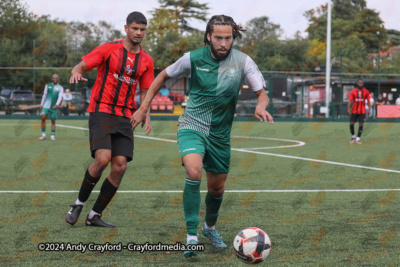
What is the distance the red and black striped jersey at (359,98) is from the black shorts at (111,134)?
47.4ft

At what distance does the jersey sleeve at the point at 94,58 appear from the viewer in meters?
5.69

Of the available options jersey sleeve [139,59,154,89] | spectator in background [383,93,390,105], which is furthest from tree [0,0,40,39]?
jersey sleeve [139,59,154,89]

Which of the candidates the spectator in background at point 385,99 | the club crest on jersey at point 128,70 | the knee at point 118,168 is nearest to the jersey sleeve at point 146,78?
the club crest on jersey at point 128,70

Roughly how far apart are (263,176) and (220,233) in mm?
4550

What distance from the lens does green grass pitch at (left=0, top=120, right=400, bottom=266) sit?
4578mm

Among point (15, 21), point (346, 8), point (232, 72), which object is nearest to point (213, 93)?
point (232, 72)

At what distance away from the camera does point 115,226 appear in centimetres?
568

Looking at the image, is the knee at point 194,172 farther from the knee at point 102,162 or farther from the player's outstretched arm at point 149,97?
the knee at point 102,162

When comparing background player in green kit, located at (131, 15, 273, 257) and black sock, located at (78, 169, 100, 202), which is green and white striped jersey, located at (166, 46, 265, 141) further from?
black sock, located at (78, 169, 100, 202)

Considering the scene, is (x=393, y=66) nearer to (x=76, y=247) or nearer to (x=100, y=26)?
(x=100, y=26)

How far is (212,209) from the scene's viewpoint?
5188mm

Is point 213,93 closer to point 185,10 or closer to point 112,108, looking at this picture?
point 112,108

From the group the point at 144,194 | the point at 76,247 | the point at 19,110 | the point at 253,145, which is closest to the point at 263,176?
the point at 144,194

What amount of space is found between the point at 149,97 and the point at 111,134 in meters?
0.88
